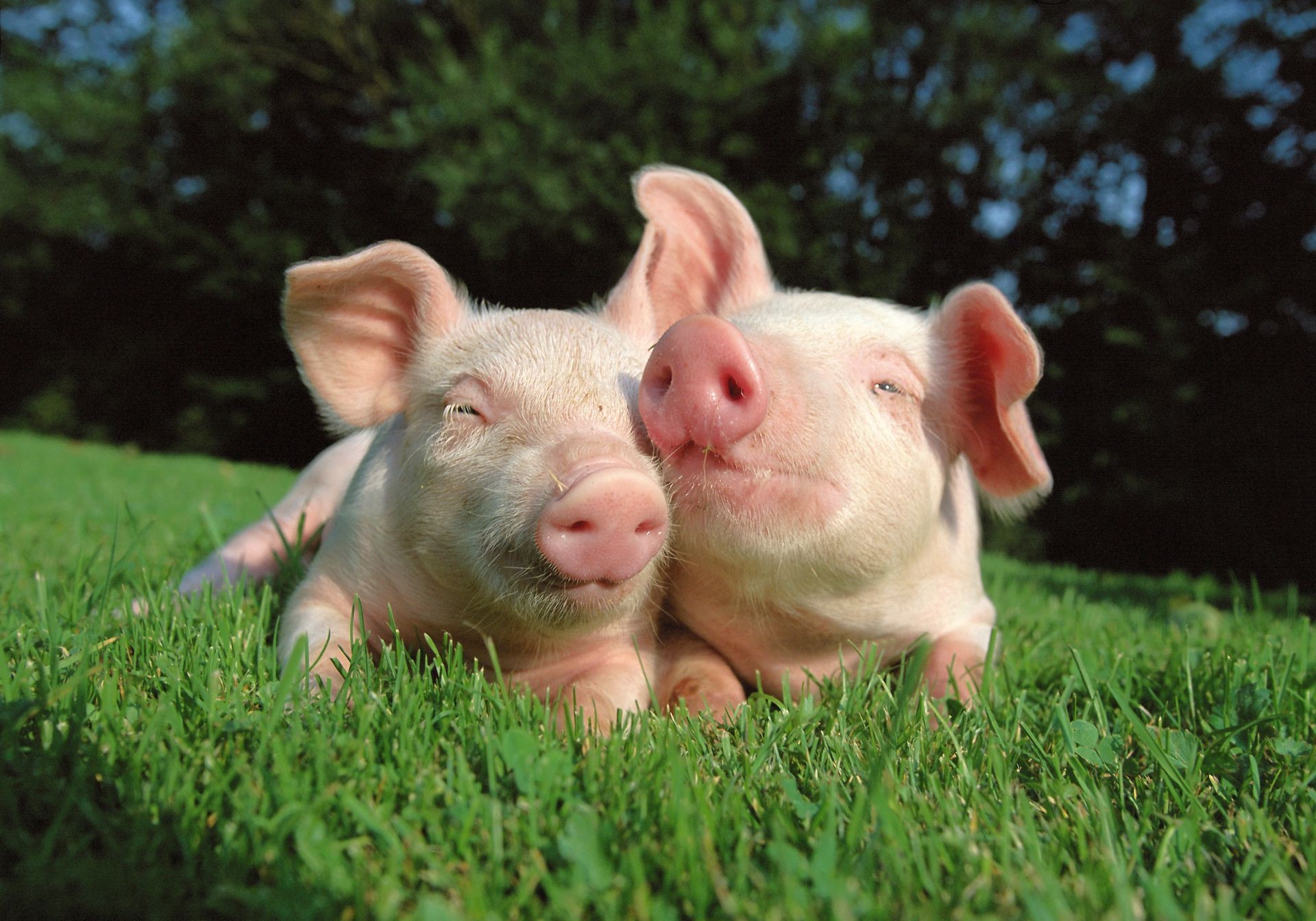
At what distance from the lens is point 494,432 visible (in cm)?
203

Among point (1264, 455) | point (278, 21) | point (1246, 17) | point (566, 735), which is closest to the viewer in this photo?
point (566, 735)

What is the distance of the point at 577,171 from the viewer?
12.8 meters

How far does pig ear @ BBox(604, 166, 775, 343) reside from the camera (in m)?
2.79

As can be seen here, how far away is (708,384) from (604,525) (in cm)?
38

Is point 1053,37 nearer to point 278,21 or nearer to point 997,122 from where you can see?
point 997,122

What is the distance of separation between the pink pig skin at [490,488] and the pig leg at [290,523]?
A: 1.98 ft

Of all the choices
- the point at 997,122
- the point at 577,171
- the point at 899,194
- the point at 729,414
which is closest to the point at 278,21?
the point at 577,171

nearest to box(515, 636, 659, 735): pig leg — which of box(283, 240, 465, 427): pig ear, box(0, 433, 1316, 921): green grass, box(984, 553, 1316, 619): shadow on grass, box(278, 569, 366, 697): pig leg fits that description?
box(0, 433, 1316, 921): green grass

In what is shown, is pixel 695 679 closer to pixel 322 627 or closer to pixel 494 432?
pixel 494 432

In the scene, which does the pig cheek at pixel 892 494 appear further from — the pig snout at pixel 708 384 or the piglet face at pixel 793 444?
the pig snout at pixel 708 384

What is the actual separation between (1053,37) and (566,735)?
51.6 feet

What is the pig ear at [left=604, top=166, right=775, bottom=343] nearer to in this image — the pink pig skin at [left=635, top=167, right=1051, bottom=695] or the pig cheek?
the pink pig skin at [left=635, top=167, right=1051, bottom=695]

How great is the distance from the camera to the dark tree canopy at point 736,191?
10695mm

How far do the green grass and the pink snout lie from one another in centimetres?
28
